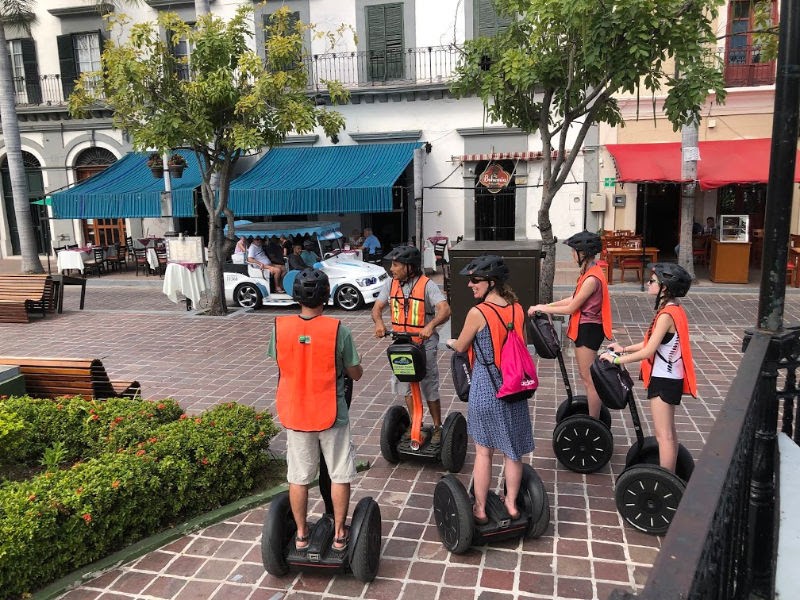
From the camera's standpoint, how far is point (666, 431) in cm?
419

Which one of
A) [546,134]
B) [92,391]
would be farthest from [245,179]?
[92,391]

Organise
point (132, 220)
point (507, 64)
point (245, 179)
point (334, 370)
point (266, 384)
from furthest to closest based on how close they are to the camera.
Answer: point (132, 220)
point (245, 179)
point (507, 64)
point (266, 384)
point (334, 370)

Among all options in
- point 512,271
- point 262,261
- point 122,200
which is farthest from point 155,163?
point 512,271

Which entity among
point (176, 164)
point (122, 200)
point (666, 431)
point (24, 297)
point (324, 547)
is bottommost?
point (324, 547)

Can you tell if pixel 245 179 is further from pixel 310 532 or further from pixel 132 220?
pixel 310 532

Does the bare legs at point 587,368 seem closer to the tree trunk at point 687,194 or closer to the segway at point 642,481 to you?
the segway at point 642,481

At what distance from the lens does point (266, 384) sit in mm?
7824

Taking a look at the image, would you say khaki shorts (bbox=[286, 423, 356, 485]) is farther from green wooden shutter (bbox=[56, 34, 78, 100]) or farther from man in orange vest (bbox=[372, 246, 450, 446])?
green wooden shutter (bbox=[56, 34, 78, 100])

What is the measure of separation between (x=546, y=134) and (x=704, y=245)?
9.29 m

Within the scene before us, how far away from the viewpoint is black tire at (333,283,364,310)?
12.4 m

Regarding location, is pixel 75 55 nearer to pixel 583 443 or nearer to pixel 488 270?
pixel 488 270

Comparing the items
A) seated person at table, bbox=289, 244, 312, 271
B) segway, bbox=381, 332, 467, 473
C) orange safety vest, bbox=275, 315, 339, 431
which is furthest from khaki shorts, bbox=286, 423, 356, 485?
seated person at table, bbox=289, 244, 312, 271

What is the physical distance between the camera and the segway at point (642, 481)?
402 cm

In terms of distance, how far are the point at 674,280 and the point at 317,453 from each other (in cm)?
252
